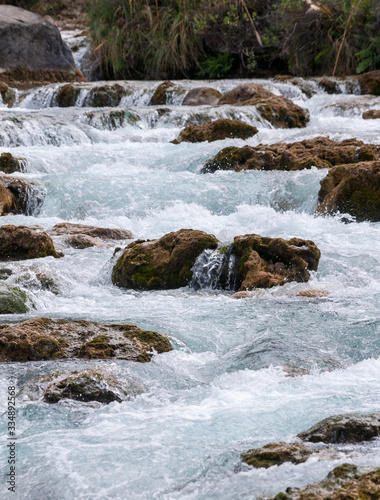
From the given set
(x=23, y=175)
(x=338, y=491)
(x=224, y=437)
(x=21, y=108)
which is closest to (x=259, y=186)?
(x=23, y=175)

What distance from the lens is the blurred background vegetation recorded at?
17.7m

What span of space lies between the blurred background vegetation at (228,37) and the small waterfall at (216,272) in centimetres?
1296

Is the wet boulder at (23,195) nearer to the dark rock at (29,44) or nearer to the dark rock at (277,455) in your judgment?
the dark rock at (277,455)

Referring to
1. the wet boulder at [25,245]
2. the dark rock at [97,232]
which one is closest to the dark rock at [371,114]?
the dark rock at [97,232]

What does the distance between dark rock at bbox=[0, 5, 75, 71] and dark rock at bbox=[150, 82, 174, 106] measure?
4.43 m

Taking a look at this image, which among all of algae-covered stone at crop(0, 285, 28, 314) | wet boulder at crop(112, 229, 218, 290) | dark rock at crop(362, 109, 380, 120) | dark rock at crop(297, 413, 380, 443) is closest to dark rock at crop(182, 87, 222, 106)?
dark rock at crop(362, 109, 380, 120)

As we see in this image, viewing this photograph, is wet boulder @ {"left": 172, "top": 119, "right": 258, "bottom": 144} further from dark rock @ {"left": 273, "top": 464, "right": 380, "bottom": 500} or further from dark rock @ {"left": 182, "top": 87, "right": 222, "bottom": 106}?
dark rock @ {"left": 273, "top": 464, "right": 380, "bottom": 500}

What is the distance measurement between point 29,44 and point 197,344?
1645cm

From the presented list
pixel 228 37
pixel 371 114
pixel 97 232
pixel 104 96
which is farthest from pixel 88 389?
pixel 228 37

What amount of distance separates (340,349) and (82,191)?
234 inches

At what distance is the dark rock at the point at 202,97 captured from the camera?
1506 centimetres

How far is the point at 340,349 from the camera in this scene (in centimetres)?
404

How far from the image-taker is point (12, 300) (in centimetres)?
510

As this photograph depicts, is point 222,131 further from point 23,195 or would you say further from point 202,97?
point 202,97
